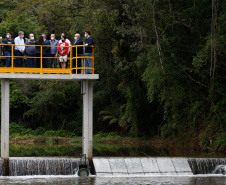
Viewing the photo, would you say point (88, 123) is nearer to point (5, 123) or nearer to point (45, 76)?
point (45, 76)

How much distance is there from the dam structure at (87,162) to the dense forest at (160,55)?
559 cm

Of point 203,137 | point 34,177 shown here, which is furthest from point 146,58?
point 34,177

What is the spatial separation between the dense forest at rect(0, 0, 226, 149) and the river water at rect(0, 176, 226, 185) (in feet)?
22.7

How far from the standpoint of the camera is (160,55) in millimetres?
30906

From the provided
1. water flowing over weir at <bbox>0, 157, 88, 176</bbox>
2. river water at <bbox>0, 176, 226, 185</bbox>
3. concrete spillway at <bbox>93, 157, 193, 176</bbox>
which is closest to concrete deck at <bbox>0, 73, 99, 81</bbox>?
water flowing over weir at <bbox>0, 157, 88, 176</bbox>

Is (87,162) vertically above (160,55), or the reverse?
(160,55)

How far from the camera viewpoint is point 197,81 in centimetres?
3294

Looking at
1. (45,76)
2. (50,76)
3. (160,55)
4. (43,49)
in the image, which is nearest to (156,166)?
(50,76)

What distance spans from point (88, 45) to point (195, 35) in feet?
34.1

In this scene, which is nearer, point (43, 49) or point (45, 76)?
point (45, 76)

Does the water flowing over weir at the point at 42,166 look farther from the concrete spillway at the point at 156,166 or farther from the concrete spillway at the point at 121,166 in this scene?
the concrete spillway at the point at 156,166

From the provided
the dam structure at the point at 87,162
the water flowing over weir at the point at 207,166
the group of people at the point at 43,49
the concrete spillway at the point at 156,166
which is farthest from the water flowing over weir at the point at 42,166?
the water flowing over weir at the point at 207,166

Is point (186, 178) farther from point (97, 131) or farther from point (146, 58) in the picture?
point (97, 131)

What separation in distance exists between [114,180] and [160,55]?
36.3 feet
